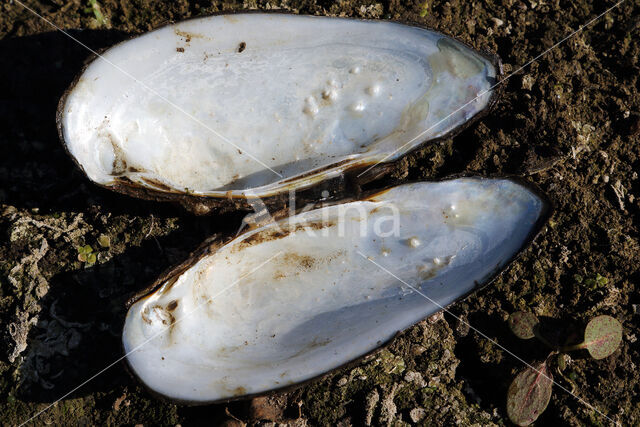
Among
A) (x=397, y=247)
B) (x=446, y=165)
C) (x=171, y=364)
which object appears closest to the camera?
(x=171, y=364)

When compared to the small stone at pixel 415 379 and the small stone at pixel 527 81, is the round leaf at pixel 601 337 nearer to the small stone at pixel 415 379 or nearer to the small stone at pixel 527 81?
the small stone at pixel 415 379

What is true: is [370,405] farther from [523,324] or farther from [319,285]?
[523,324]

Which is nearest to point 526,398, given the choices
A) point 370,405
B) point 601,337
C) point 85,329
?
point 601,337

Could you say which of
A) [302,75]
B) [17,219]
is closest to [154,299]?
[17,219]

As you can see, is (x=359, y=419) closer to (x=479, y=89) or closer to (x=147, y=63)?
(x=479, y=89)

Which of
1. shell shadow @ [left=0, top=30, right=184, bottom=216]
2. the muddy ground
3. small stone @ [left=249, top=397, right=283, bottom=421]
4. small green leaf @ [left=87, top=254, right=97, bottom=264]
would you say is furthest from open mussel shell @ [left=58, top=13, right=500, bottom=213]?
small stone @ [left=249, top=397, right=283, bottom=421]
